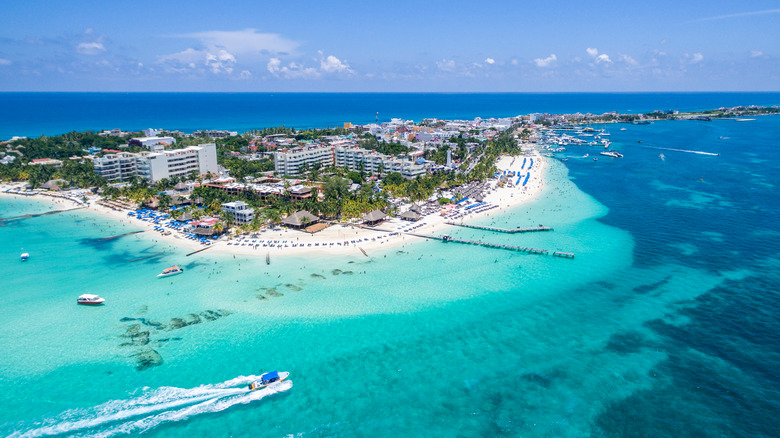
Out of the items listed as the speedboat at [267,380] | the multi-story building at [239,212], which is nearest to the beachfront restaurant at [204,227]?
the multi-story building at [239,212]

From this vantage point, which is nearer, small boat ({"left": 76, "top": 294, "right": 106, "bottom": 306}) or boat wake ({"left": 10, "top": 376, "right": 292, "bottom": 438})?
boat wake ({"left": 10, "top": 376, "right": 292, "bottom": 438})

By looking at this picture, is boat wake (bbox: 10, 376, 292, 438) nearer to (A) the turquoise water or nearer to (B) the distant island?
(A) the turquoise water

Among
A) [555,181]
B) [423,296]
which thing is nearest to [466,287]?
[423,296]

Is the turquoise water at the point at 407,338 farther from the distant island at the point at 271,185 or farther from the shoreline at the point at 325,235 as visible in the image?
the distant island at the point at 271,185

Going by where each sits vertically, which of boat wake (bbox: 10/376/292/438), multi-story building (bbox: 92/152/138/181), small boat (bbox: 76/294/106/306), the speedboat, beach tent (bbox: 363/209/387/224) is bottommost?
boat wake (bbox: 10/376/292/438)

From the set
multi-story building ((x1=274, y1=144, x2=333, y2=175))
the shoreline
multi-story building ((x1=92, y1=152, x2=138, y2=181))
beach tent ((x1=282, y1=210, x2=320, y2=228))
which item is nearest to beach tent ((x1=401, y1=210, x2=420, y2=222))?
the shoreline

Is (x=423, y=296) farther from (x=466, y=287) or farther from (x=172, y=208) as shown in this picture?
(x=172, y=208)

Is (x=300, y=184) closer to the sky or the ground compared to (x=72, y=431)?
closer to the sky
